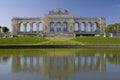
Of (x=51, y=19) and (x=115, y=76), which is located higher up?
(x=51, y=19)

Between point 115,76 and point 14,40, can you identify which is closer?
point 115,76

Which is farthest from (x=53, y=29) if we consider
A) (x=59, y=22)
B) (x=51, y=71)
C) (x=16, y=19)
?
(x=51, y=71)

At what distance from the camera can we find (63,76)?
1459cm

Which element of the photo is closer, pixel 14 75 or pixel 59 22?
pixel 14 75

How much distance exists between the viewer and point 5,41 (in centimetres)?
4988

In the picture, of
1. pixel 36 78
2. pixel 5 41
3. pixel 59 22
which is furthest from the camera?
pixel 59 22

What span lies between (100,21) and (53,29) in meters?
16.6

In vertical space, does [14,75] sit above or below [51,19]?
below

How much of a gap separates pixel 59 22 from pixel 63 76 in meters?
82.7

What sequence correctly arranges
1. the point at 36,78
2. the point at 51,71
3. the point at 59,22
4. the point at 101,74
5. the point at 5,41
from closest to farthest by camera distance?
1. the point at 36,78
2. the point at 101,74
3. the point at 51,71
4. the point at 5,41
5. the point at 59,22

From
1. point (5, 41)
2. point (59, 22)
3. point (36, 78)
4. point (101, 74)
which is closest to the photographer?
point (36, 78)

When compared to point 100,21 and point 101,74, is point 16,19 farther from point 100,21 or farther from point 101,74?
point 101,74

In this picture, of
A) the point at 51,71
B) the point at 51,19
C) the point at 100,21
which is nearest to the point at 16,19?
the point at 51,19

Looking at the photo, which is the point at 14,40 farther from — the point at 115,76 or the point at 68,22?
the point at 68,22
